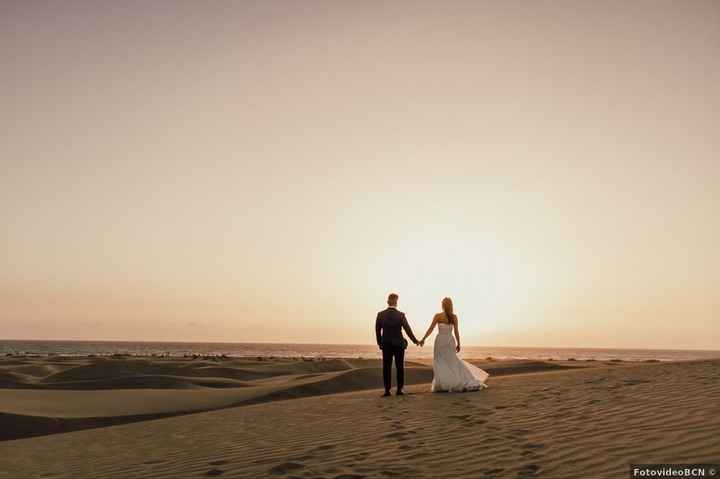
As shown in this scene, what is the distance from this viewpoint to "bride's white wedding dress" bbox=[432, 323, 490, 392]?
12.7m

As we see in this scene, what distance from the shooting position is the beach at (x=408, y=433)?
6387 mm

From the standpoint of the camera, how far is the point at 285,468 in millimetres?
6902

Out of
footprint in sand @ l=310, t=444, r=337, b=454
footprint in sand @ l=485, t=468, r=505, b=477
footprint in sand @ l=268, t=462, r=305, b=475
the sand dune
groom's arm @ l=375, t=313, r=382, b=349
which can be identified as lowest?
the sand dune

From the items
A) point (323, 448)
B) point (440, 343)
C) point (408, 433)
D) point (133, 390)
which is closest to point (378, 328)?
point (440, 343)

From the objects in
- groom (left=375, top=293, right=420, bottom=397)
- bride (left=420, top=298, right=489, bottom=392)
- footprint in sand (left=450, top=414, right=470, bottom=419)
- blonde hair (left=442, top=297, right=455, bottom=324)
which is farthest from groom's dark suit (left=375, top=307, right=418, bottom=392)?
footprint in sand (left=450, top=414, right=470, bottom=419)

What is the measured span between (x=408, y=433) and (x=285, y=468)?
2.10m

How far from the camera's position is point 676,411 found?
8070 millimetres

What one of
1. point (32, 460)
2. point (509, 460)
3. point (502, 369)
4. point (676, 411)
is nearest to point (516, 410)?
point (676, 411)

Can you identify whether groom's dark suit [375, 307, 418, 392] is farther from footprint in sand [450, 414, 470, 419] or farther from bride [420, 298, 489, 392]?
footprint in sand [450, 414, 470, 419]

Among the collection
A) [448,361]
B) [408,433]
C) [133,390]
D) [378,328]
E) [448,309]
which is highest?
[448,309]

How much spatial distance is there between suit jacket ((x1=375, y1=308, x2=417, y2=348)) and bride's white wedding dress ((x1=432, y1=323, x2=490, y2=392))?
0.62 meters

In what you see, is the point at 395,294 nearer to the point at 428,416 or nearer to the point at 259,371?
the point at 428,416

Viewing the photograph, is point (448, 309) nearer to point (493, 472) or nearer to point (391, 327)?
point (391, 327)

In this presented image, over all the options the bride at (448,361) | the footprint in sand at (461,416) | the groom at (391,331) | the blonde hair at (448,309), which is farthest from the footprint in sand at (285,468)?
the blonde hair at (448,309)
